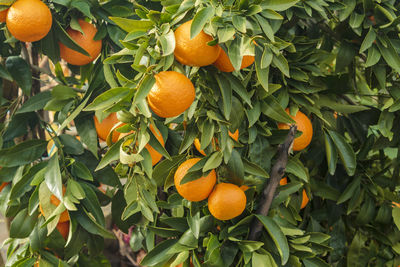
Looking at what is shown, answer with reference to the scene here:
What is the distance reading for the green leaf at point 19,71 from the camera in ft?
2.81

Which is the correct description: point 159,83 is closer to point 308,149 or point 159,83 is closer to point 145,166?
point 145,166

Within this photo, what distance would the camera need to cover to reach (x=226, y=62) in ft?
1.79

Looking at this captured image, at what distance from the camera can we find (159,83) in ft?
1.65

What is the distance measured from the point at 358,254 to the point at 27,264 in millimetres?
731

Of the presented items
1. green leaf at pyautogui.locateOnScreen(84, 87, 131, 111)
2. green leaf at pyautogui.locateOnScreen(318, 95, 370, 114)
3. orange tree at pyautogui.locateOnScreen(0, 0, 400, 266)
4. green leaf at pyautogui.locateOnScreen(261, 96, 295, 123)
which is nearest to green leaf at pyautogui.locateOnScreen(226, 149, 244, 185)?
orange tree at pyautogui.locateOnScreen(0, 0, 400, 266)

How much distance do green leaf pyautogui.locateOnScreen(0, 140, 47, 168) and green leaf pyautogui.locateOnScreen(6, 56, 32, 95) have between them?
4.8 inches

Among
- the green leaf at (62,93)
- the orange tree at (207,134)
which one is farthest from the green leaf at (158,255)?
the green leaf at (62,93)

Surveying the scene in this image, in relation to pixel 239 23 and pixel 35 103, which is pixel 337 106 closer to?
pixel 239 23

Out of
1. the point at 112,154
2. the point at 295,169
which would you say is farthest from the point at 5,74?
the point at 295,169

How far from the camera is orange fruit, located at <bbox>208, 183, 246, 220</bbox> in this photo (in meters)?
0.61

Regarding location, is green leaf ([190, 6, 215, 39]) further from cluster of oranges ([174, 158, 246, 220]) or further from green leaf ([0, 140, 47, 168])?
green leaf ([0, 140, 47, 168])

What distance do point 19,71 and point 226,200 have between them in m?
0.54

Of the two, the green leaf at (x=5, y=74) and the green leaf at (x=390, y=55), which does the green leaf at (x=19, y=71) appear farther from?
the green leaf at (x=390, y=55)

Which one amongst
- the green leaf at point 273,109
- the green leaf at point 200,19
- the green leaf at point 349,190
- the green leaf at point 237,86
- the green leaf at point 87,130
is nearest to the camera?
the green leaf at point 200,19
